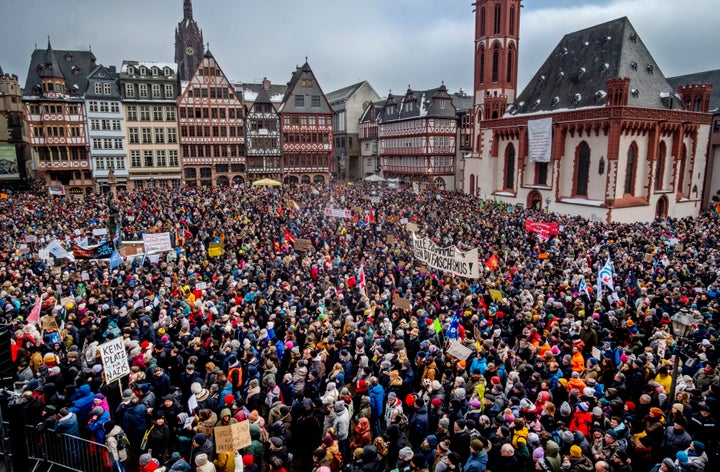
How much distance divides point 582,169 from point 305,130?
31675mm

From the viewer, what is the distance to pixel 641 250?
2350 cm

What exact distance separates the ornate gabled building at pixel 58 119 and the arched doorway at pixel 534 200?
44.2m

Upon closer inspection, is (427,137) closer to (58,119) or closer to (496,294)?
(58,119)

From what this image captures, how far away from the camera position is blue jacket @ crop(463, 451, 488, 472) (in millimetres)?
7035

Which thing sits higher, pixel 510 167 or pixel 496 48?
pixel 496 48

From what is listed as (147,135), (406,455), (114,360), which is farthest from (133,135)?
(406,455)

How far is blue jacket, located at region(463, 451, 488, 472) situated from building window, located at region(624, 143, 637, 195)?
36327 millimetres

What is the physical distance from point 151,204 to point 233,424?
2875cm

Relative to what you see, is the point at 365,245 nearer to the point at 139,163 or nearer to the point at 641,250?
the point at 641,250

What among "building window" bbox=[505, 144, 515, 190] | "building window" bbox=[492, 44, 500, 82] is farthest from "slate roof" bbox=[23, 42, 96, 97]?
"building window" bbox=[505, 144, 515, 190]

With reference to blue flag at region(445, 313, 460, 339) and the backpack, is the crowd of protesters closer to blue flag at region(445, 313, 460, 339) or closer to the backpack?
the backpack

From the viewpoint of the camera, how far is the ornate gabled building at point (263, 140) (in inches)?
2188

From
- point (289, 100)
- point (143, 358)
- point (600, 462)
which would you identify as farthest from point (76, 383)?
point (289, 100)

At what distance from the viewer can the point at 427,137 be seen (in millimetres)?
57844
